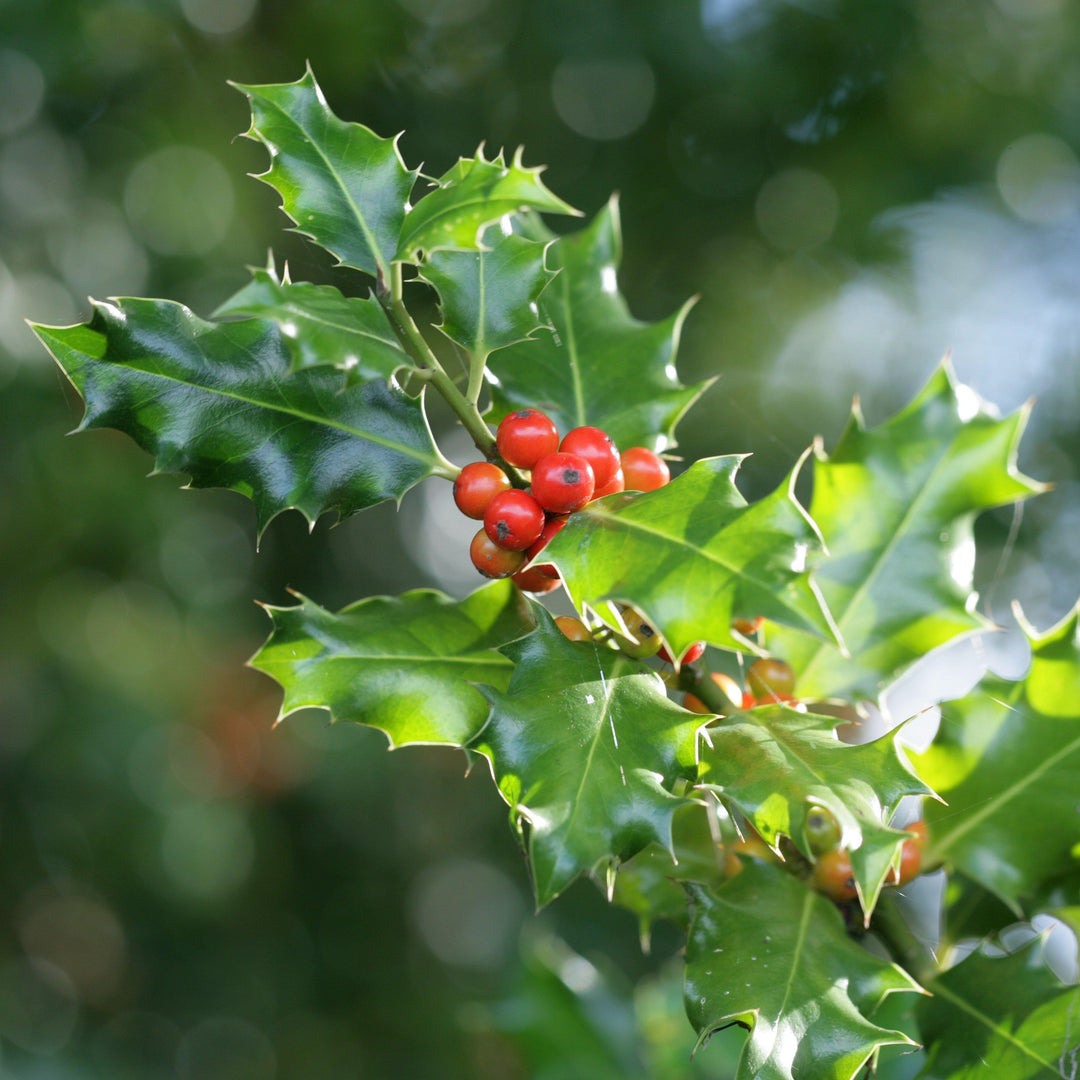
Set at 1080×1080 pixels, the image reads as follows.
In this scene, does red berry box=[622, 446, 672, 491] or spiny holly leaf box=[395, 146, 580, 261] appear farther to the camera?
red berry box=[622, 446, 672, 491]

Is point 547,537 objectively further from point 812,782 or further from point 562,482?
point 812,782

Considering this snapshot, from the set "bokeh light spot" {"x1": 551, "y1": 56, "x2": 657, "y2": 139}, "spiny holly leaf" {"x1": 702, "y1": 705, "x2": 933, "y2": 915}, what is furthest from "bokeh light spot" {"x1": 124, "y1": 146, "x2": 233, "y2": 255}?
"spiny holly leaf" {"x1": 702, "y1": 705, "x2": 933, "y2": 915}

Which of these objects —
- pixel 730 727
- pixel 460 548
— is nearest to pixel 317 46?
pixel 460 548

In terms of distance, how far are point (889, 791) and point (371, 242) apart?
18.3 inches

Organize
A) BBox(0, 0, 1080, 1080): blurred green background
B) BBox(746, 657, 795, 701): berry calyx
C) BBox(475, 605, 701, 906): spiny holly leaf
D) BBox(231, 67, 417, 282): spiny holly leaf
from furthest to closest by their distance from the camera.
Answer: BBox(0, 0, 1080, 1080): blurred green background, BBox(746, 657, 795, 701): berry calyx, BBox(231, 67, 417, 282): spiny holly leaf, BBox(475, 605, 701, 906): spiny holly leaf

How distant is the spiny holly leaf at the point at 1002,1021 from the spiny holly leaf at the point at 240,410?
0.53 metres

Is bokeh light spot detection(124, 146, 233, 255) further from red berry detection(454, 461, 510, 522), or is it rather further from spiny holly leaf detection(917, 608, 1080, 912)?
spiny holly leaf detection(917, 608, 1080, 912)

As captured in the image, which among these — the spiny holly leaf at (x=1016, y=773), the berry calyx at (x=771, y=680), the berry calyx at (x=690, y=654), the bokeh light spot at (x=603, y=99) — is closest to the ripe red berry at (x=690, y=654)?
the berry calyx at (x=690, y=654)

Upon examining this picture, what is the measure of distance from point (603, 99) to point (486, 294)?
175 centimetres

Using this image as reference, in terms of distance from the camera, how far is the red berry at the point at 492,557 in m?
0.62

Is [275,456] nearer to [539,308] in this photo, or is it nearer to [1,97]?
[539,308]

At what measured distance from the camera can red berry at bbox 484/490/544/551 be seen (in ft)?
1.96

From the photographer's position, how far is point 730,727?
61cm

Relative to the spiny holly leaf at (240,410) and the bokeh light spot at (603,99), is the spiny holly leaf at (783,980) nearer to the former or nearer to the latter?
the spiny holly leaf at (240,410)
